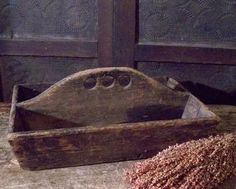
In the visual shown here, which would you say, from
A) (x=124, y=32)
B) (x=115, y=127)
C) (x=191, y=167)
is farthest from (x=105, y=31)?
(x=191, y=167)

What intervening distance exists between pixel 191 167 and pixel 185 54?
0.48 meters

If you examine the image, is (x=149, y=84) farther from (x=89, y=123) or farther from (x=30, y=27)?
(x=30, y=27)

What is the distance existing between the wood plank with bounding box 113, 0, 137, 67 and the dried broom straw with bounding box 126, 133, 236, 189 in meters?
0.44

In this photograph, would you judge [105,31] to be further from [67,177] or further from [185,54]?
[67,177]

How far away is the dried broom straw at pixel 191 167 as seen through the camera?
2.46 feet

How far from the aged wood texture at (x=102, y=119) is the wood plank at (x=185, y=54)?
8 centimetres

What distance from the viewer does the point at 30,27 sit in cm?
118

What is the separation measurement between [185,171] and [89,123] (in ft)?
1.13

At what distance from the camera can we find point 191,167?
29.6 inches

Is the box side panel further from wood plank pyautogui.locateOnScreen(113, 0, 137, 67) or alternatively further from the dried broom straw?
wood plank pyautogui.locateOnScreen(113, 0, 137, 67)

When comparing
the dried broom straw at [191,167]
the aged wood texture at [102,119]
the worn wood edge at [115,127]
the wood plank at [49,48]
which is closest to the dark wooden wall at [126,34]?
the wood plank at [49,48]

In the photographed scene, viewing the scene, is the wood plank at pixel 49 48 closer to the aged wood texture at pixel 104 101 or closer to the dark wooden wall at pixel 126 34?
the dark wooden wall at pixel 126 34

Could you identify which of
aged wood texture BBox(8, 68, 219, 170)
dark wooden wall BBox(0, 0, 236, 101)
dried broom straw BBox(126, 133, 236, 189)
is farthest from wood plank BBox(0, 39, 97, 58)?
dried broom straw BBox(126, 133, 236, 189)

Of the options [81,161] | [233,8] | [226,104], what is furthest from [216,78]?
[81,161]
